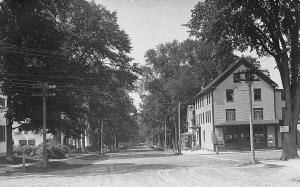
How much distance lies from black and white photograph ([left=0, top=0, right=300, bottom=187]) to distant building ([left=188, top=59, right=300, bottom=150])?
132 mm

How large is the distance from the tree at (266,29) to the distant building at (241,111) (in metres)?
29.3

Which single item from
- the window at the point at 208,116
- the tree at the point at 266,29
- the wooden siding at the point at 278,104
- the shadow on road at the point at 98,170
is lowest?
the shadow on road at the point at 98,170

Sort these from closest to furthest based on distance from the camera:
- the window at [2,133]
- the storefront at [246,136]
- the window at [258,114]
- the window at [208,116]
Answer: the window at [2,133], the storefront at [246,136], the window at [258,114], the window at [208,116]

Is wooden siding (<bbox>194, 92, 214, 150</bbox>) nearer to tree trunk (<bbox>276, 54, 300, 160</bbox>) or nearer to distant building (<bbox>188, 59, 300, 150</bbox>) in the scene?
distant building (<bbox>188, 59, 300, 150</bbox>)

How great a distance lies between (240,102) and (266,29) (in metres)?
32.8

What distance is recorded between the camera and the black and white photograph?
2753 cm

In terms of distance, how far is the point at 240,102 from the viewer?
216ft

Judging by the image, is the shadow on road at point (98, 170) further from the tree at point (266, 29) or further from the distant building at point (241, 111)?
the distant building at point (241, 111)

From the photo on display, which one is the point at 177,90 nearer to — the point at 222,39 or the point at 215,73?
the point at 215,73

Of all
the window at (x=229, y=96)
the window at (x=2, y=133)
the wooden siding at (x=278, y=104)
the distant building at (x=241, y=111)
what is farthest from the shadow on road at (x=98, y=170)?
the wooden siding at (x=278, y=104)

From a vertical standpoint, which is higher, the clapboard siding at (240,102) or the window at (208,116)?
the clapboard siding at (240,102)

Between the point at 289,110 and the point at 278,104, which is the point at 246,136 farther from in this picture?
the point at 289,110

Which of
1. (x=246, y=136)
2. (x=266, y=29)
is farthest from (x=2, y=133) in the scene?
(x=266, y=29)

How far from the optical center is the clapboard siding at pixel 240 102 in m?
65.6
